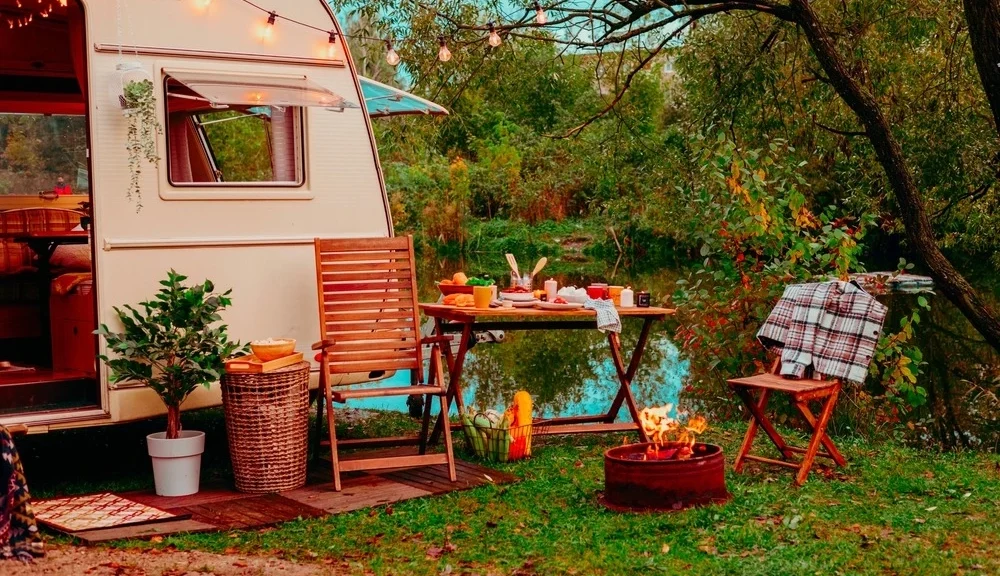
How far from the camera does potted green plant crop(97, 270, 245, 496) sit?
5.27 metres

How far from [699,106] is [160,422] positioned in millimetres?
4876

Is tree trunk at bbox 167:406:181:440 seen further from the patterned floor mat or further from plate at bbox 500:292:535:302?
plate at bbox 500:292:535:302

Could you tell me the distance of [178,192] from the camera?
18.5ft

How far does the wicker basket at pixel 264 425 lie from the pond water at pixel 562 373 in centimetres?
318

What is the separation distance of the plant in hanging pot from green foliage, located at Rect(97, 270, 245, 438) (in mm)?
551

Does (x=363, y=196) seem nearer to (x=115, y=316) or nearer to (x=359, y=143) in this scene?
(x=359, y=143)

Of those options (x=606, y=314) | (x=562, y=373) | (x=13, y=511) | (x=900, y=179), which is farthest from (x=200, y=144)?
(x=562, y=373)

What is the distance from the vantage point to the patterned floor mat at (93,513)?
482cm

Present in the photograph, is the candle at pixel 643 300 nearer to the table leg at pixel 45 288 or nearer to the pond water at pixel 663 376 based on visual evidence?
the pond water at pixel 663 376

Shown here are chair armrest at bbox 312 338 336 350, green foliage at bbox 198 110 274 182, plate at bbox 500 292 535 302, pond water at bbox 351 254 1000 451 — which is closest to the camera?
chair armrest at bbox 312 338 336 350

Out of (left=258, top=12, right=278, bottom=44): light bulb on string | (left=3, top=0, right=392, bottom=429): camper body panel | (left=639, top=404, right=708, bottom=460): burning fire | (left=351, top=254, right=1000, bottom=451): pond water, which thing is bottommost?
(left=351, top=254, right=1000, bottom=451): pond water

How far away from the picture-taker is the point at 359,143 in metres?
6.21

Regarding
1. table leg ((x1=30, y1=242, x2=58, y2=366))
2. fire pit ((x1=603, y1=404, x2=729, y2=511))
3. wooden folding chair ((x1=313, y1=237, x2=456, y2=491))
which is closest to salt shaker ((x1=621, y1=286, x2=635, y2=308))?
wooden folding chair ((x1=313, y1=237, x2=456, y2=491))

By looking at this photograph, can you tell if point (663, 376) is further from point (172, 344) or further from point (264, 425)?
point (172, 344)
